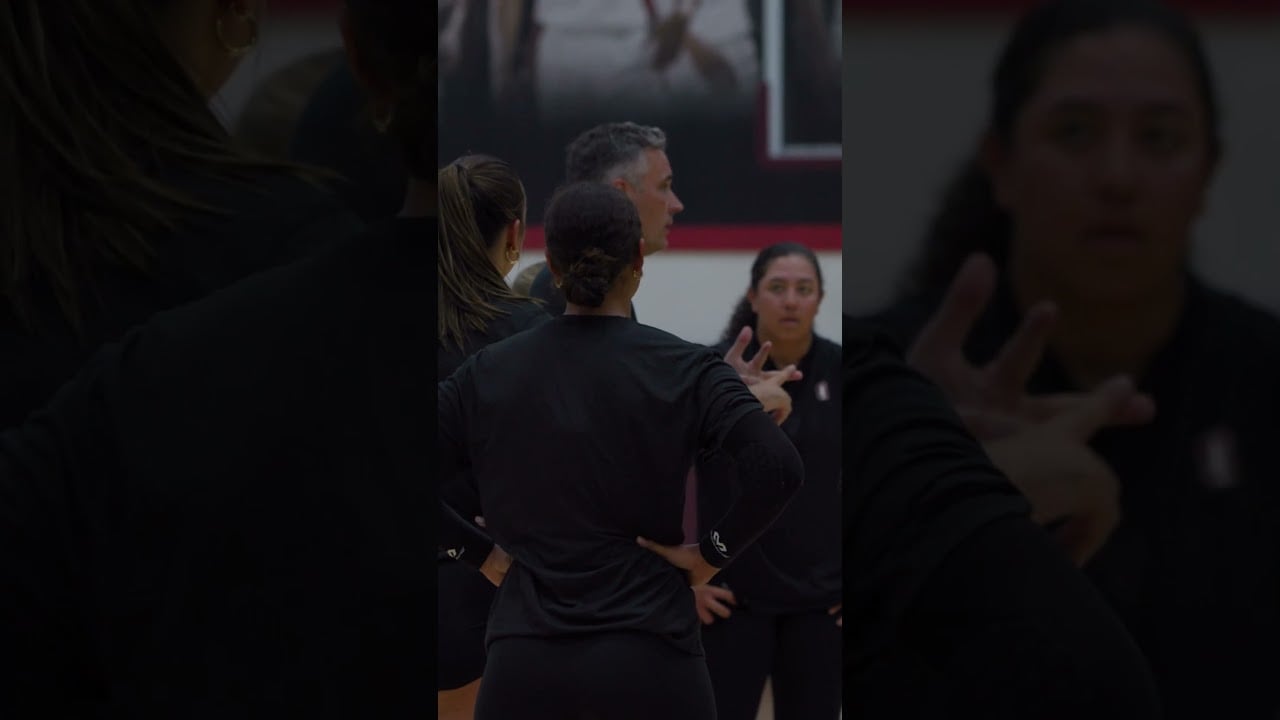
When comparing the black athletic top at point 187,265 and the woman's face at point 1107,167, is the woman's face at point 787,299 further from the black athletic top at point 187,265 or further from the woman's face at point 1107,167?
the black athletic top at point 187,265

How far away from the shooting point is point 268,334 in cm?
267

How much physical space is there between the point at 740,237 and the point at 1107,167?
2.48ft

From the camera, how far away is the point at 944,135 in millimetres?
2736

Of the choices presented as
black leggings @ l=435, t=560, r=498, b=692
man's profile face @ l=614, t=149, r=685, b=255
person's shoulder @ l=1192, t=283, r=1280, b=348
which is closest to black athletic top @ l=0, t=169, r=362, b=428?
man's profile face @ l=614, t=149, r=685, b=255

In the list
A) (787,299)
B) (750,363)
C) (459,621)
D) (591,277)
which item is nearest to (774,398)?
(750,363)

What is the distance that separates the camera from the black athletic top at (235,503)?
8.61ft

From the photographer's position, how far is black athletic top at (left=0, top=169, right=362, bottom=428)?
2.64 m

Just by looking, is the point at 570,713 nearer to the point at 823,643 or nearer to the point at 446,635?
the point at 446,635

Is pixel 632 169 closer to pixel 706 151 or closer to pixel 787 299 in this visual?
pixel 706 151

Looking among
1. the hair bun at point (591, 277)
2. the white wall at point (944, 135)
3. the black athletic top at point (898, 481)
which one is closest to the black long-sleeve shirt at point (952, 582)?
the black athletic top at point (898, 481)

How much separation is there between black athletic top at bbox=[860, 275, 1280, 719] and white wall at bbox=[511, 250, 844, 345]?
0.49 feet

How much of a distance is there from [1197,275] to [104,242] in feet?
7.16

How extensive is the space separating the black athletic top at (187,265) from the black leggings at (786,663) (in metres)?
1.13

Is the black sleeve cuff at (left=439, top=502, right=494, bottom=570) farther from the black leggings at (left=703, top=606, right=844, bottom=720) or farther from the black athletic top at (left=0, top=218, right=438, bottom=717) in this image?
the black leggings at (left=703, top=606, right=844, bottom=720)
